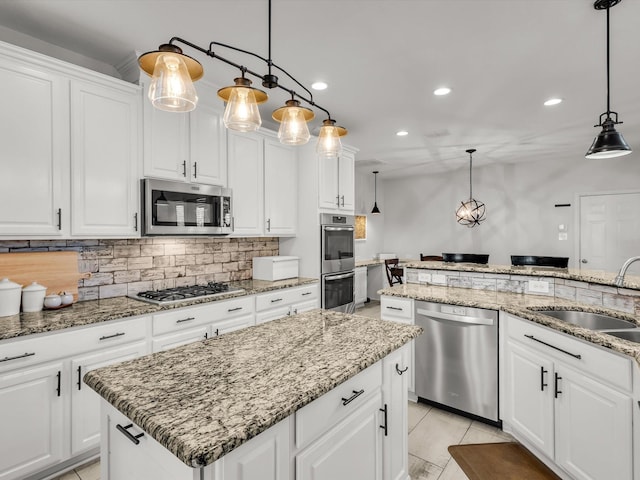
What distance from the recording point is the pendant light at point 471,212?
6.42 m

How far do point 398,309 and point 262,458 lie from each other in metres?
2.03

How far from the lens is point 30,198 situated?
208cm

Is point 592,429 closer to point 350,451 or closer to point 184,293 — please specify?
point 350,451

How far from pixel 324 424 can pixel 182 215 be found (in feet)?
7.14

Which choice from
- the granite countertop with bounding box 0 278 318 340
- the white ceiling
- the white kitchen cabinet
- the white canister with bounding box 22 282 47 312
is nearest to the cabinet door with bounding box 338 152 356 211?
the white kitchen cabinet


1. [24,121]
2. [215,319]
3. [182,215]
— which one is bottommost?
[215,319]

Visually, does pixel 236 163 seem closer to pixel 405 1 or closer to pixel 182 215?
pixel 182 215

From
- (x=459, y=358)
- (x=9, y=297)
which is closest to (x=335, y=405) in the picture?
(x=459, y=358)

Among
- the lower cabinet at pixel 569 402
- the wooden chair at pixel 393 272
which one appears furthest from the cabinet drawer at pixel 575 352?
the wooden chair at pixel 393 272

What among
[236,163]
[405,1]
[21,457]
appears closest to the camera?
[21,457]

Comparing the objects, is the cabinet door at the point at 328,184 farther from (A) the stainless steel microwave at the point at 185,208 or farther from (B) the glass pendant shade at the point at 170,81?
(B) the glass pendant shade at the point at 170,81

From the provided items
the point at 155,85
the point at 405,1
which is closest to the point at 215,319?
the point at 155,85

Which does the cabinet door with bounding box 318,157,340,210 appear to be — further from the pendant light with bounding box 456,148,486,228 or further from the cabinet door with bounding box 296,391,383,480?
the pendant light with bounding box 456,148,486,228

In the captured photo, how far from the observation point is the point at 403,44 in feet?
7.86
